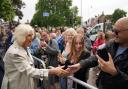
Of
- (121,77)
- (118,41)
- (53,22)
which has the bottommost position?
(53,22)

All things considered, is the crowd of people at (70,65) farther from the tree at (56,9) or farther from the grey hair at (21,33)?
the tree at (56,9)

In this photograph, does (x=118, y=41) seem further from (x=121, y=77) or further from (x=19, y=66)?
(x=19, y=66)

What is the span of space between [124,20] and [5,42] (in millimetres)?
14543

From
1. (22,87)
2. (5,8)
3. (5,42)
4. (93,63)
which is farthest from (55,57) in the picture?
(5,8)

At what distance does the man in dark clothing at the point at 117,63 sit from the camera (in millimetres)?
4098

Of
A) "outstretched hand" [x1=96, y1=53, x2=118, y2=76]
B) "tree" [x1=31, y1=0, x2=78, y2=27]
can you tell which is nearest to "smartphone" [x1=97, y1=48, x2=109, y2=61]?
"outstretched hand" [x1=96, y1=53, x2=118, y2=76]

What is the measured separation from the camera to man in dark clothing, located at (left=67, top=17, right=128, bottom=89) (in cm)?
410

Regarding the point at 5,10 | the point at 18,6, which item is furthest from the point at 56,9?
the point at 5,10

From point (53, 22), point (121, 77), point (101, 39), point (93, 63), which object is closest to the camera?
point (121, 77)

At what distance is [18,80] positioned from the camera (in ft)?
19.4

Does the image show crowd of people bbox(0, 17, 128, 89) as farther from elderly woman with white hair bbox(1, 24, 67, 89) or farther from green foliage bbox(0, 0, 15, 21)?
green foliage bbox(0, 0, 15, 21)

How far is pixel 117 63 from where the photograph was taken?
167 inches

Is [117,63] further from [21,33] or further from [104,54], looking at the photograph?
[21,33]

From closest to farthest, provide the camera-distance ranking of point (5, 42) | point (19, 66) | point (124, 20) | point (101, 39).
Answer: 1. point (124, 20)
2. point (19, 66)
3. point (101, 39)
4. point (5, 42)
